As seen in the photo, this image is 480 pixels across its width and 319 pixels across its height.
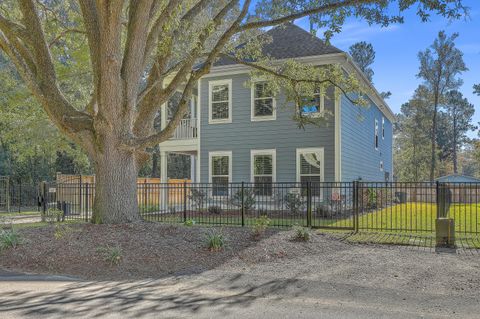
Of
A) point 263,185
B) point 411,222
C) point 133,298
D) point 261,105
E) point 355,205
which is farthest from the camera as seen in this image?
point 261,105

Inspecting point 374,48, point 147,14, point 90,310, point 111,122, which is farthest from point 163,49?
point 374,48

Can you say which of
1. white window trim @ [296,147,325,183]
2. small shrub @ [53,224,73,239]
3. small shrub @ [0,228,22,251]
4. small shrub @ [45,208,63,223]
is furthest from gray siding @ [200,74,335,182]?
small shrub @ [0,228,22,251]

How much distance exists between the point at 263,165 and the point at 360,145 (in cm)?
547

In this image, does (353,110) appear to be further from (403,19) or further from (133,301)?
(133,301)

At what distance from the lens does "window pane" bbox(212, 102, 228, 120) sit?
59.0ft

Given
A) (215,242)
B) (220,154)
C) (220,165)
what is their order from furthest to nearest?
1. (220,165)
2. (220,154)
3. (215,242)

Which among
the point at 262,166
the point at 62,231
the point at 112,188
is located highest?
the point at 262,166

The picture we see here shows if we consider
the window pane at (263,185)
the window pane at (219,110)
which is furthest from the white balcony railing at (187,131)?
the window pane at (263,185)

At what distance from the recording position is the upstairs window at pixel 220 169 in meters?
17.7

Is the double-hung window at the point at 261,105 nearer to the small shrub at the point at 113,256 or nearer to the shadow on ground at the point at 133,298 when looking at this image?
the small shrub at the point at 113,256

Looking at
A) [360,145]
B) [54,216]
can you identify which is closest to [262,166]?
[360,145]

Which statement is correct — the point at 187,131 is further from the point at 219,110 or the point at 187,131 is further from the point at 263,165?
the point at 263,165

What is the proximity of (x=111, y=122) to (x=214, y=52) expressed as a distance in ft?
10.7

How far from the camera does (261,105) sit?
17.3 meters
